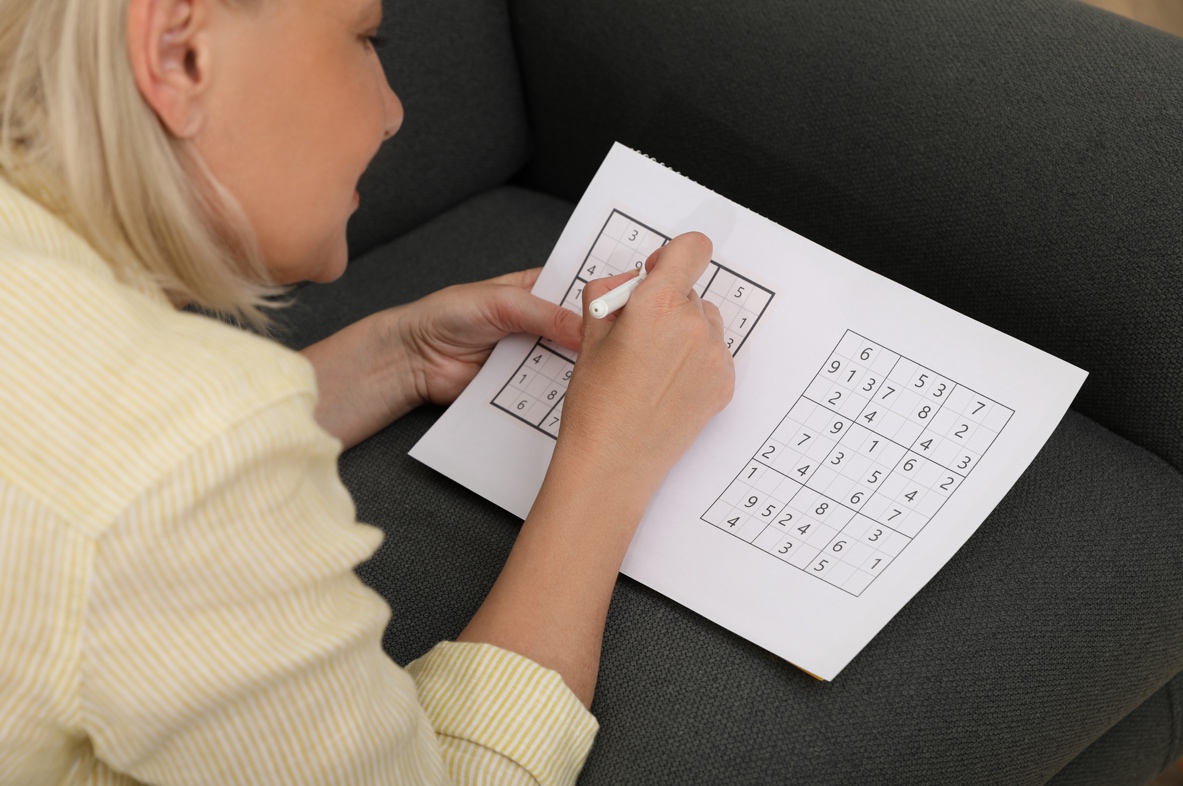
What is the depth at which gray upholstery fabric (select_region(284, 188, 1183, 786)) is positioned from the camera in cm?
59

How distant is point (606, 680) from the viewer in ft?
2.05

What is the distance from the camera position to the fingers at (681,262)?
0.67 meters

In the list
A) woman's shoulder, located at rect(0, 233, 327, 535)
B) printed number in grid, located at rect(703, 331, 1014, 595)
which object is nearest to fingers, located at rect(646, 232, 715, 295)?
printed number in grid, located at rect(703, 331, 1014, 595)

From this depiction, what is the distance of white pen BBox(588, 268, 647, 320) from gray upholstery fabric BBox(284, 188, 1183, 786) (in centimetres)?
20

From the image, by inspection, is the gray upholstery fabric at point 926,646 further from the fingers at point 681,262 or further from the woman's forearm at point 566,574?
the fingers at point 681,262

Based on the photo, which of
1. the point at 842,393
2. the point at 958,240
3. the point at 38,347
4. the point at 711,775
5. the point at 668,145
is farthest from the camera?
the point at 668,145

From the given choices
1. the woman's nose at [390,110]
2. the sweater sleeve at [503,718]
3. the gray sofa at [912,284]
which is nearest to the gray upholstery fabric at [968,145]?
the gray sofa at [912,284]

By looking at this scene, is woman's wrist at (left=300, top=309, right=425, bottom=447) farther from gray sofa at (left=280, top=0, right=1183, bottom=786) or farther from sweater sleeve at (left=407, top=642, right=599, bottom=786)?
sweater sleeve at (left=407, top=642, right=599, bottom=786)

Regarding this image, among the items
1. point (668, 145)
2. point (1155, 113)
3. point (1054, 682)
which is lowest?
point (1054, 682)

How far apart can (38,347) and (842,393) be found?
0.54 m

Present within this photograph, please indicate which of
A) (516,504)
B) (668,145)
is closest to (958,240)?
(668,145)

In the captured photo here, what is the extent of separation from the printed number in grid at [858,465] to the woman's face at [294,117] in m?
0.36

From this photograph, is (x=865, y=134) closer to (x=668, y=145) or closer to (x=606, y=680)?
(x=668, y=145)

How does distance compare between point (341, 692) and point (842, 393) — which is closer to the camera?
point (341, 692)
